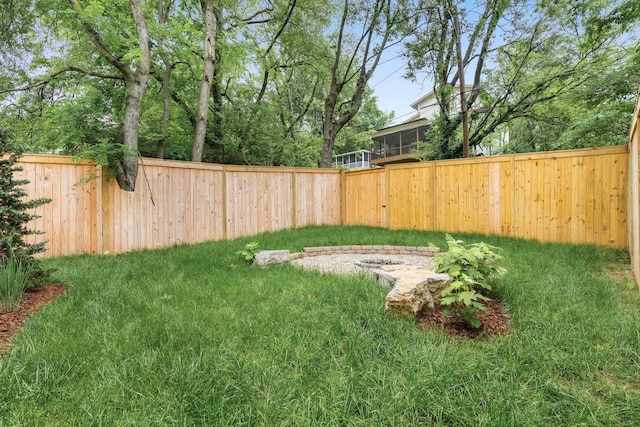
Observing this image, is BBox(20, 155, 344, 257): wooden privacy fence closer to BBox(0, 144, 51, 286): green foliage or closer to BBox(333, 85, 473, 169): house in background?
BBox(0, 144, 51, 286): green foliage

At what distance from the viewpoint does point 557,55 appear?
9.41 metres

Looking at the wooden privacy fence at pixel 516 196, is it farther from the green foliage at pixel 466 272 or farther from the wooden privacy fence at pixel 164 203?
the green foliage at pixel 466 272

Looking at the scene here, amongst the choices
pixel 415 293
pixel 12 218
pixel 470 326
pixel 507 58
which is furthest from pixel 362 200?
pixel 12 218

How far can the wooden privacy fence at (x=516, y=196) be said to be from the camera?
4996 mm

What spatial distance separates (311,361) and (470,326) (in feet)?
4.30

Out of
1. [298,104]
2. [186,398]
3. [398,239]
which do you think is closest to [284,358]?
[186,398]

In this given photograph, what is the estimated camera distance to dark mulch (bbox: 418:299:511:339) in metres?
2.28

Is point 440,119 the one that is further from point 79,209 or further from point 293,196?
point 79,209

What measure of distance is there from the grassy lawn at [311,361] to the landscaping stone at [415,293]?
127 millimetres

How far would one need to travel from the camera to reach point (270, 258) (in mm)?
4434

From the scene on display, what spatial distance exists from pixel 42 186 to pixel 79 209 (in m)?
0.59

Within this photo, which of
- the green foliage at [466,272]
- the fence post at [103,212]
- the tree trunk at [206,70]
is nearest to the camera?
the green foliage at [466,272]

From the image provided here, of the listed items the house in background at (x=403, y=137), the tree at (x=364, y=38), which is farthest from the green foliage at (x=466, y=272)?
the house in background at (x=403, y=137)

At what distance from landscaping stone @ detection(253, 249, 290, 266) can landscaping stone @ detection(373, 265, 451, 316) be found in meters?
2.06
